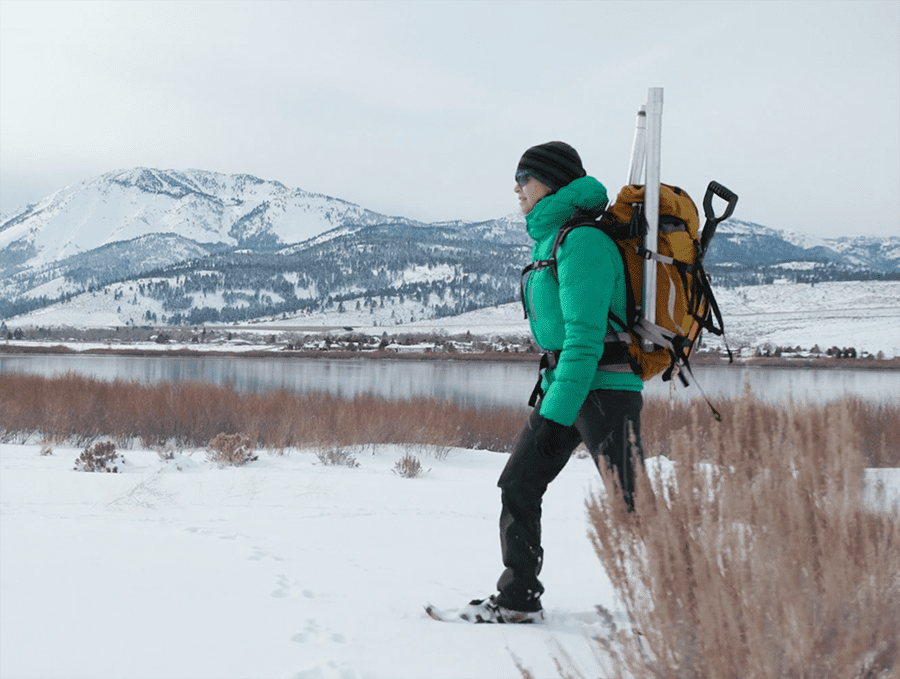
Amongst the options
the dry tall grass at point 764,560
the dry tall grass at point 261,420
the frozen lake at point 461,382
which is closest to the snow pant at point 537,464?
the dry tall grass at point 764,560

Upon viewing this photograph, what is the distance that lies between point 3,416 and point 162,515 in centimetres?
761

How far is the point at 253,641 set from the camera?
7.07ft

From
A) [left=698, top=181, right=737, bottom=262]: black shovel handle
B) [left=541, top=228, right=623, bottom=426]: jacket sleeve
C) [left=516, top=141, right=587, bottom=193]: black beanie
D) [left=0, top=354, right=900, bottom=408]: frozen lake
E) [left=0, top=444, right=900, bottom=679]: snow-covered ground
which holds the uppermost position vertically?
[left=516, top=141, right=587, bottom=193]: black beanie

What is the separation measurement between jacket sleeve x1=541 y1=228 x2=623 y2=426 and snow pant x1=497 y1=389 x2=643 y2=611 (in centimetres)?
12

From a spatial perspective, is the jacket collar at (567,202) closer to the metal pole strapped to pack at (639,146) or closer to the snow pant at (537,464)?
the metal pole strapped to pack at (639,146)

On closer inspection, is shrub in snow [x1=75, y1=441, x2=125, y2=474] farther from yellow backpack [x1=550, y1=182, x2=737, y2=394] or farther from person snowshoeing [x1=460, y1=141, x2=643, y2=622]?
yellow backpack [x1=550, y1=182, x2=737, y2=394]

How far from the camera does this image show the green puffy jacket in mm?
2094

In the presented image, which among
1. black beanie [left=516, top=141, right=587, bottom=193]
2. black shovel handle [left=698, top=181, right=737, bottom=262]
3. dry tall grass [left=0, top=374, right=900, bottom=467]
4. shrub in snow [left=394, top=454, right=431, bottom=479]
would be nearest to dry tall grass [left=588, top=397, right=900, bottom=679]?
black shovel handle [left=698, top=181, right=737, bottom=262]

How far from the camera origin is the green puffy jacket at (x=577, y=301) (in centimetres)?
209

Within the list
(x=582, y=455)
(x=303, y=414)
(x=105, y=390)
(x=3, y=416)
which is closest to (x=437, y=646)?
(x=582, y=455)

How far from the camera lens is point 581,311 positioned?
82.4 inches

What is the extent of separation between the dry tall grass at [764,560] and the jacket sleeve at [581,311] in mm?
527

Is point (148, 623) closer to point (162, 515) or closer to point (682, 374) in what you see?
point (162, 515)

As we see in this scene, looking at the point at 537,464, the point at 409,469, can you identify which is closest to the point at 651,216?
the point at 537,464
